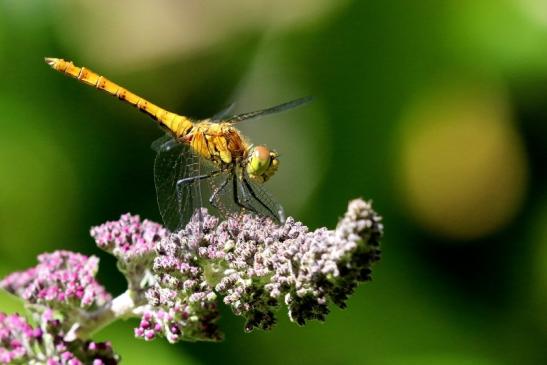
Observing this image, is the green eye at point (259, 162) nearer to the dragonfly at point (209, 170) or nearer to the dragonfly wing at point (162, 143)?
the dragonfly at point (209, 170)

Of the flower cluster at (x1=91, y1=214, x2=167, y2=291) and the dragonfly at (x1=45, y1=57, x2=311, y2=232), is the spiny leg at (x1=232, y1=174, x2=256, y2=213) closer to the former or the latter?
the dragonfly at (x1=45, y1=57, x2=311, y2=232)

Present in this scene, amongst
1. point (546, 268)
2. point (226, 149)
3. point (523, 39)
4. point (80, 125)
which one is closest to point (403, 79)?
point (523, 39)

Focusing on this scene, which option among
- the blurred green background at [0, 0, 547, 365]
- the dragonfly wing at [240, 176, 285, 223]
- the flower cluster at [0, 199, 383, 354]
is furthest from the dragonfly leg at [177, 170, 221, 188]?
the blurred green background at [0, 0, 547, 365]

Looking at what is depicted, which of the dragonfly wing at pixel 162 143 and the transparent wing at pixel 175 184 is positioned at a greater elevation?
the dragonfly wing at pixel 162 143

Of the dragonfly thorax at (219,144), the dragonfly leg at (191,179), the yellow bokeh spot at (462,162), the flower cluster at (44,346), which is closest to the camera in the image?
the flower cluster at (44,346)

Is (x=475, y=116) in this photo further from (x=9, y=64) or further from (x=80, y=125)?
(x=9, y=64)

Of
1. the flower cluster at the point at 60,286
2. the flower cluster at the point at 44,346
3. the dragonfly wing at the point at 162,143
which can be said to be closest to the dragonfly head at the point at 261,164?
the dragonfly wing at the point at 162,143
